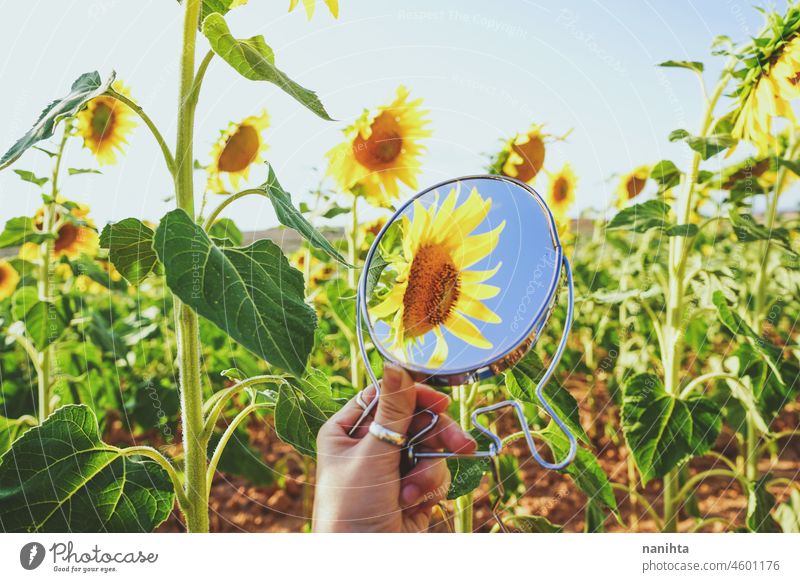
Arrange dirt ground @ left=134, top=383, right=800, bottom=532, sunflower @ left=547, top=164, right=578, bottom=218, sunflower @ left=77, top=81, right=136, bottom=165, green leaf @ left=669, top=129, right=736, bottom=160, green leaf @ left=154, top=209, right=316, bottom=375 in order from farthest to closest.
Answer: dirt ground @ left=134, top=383, right=800, bottom=532 → sunflower @ left=547, top=164, right=578, bottom=218 → sunflower @ left=77, top=81, right=136, bottom=165 → green leaf @ left=669, top=129, right=736, bottom=160 → green leaf @ left=154, top=209, right=316, bottom=375

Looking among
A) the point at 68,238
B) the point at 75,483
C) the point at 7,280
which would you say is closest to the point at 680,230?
the point at 75,483

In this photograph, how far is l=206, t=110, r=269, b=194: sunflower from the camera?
36.1 inches

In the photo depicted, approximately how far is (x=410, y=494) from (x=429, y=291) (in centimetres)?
16

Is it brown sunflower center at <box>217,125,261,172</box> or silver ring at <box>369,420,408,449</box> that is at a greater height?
brown sunflower center at <box>217,125,261,172</box>

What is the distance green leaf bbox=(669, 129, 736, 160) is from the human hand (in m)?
0.45

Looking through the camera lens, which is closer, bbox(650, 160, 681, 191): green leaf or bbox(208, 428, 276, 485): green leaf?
bbox(650, 160, 681, 191): green leaf

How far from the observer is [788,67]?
0.70 m

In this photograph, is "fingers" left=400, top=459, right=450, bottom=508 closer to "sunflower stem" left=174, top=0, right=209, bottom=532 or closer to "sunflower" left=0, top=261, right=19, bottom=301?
"sunflower stem" left=174, top=0, right=209, bottom=532

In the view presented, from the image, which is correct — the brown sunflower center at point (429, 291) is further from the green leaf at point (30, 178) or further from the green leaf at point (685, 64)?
the green leaf at point (30, 178)

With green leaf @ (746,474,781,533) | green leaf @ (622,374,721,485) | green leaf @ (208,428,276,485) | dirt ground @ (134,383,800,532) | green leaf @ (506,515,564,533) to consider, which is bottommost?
dirt ground @ (134,383,800,532)

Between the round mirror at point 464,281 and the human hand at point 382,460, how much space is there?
0.03m

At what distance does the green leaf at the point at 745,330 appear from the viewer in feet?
2.57

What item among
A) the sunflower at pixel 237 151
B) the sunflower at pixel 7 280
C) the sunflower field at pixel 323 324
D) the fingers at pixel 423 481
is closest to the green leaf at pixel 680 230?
the sunflower field at pixel 323 324

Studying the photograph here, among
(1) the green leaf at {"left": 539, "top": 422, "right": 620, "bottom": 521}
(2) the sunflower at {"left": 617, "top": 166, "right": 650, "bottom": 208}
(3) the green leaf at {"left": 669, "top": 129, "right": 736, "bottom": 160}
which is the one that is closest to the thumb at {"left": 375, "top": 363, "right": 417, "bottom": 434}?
(1) the green leaf at {"left": 539, "top": 422, "right": 620, "bottom": 521}
